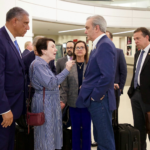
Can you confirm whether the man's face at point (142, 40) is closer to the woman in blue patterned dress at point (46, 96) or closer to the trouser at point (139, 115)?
the trouser at point (139, 115)

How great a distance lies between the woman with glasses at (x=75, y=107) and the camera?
2424 millimetres

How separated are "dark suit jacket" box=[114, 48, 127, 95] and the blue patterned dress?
5.22 ft

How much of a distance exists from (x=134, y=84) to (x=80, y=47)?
980mm

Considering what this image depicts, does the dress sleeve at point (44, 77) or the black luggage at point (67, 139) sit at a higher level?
the dress sleeve at point (44, 77)

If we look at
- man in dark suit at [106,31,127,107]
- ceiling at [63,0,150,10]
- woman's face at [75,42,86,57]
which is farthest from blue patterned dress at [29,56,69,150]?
ceiling at [63,0,150,10]

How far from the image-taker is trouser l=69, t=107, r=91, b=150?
2.42 meters

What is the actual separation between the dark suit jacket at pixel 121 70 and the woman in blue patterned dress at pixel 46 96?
5.03 ft

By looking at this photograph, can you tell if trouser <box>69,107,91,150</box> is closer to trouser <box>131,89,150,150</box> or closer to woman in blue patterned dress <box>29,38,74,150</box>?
woman in blue patterned dress <box>29,38,74,150</box>

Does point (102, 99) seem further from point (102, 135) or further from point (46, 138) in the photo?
point (46, 138)

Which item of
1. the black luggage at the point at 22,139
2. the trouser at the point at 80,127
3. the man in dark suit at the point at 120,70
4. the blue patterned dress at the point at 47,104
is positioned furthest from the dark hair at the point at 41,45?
the man in dark suit at the point at 120,70

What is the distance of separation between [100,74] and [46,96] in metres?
0.67

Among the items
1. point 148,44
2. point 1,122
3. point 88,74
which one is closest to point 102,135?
point 88,74

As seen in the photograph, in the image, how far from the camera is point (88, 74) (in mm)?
1990

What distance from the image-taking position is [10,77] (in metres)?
1.68
